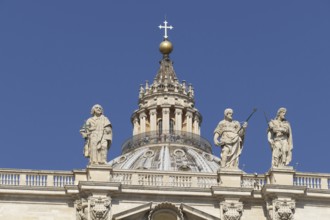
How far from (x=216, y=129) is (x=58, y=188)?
6484mm

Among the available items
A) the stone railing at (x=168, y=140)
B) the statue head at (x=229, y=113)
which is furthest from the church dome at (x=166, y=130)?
the statue head at (x=229, y=113)

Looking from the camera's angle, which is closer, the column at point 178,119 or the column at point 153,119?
the column at point 178,119

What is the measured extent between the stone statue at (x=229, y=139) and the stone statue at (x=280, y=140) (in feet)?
3.57

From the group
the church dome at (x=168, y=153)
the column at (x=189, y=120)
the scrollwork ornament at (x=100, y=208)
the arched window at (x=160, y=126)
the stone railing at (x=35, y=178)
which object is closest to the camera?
the scrollwork ornament at (x=100, y=208)

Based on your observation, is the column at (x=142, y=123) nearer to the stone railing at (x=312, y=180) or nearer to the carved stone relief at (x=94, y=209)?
the stone railing at (x=312, y=180)

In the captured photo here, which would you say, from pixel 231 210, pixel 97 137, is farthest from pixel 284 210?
pixel 97 137

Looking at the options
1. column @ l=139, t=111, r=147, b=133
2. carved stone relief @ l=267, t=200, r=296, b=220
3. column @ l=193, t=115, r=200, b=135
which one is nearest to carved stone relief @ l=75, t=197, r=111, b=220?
carved stone relief @ l=267, t=200, r=296, b=220

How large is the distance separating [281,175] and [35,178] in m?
9.12

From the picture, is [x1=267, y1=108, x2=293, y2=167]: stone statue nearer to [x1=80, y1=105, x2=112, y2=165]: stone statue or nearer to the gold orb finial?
[x1=80, y1=105, x2=112, y2=165]: stone statue

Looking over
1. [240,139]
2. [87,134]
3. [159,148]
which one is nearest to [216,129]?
[240,139]

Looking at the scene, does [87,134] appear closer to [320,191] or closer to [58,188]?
[58,188]

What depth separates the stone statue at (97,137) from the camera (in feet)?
194

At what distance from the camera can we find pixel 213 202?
58938 millimetres

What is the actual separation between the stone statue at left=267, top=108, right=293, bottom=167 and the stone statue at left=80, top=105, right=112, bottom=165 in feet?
20.1
